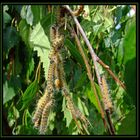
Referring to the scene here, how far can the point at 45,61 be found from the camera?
2.34 feet

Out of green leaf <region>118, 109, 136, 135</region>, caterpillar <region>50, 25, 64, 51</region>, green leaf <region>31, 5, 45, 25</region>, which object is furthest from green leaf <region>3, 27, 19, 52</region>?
green leaf <region>118, 109, 136, 135</region>

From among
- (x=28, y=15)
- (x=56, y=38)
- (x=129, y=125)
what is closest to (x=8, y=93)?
(x=28, y=15)

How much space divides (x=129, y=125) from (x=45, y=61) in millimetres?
260

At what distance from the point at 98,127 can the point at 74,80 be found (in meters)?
0.22

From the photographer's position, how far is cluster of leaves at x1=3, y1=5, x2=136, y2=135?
0.80 m

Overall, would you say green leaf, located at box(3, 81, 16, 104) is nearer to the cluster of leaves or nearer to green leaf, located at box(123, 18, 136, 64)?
the cluster of leaves

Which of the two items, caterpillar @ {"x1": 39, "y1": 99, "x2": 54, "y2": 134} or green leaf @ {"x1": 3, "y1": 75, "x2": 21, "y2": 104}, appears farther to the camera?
green leaf @ {"x1": 3, "y1": 75, "x2": 21, "y2": 104}

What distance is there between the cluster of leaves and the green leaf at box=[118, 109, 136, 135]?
0.68ft

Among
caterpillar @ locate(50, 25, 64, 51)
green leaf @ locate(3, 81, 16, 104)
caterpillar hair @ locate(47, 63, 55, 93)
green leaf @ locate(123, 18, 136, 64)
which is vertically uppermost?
caterpillar @ locate(50, 25, 64, 51)

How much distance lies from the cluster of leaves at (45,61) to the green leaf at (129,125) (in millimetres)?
208

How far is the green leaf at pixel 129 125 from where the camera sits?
1.63 feet

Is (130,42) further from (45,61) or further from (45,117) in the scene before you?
(45,61)

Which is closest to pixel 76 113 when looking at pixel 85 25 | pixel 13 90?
pixel 85 25

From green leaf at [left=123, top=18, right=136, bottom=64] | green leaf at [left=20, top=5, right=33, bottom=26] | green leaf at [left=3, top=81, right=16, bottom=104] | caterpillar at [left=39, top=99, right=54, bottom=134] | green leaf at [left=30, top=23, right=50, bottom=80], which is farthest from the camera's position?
green leaf at [left=3, top=81, right=16, bottom=104]
